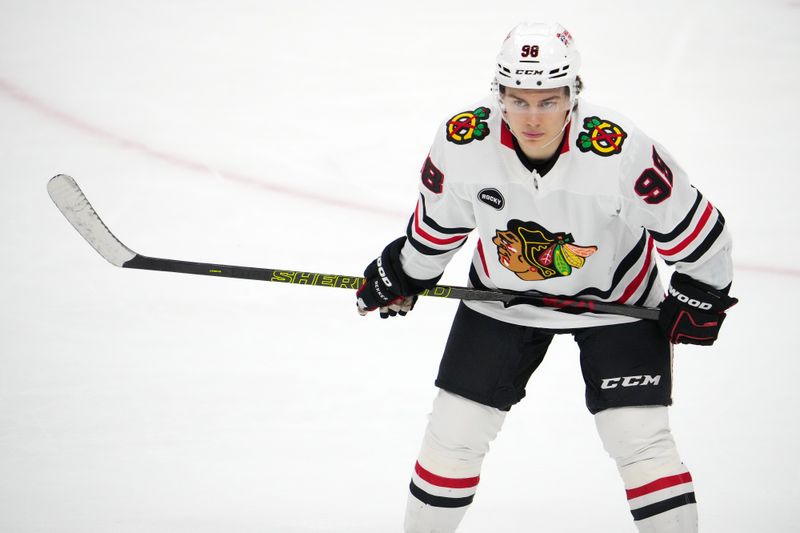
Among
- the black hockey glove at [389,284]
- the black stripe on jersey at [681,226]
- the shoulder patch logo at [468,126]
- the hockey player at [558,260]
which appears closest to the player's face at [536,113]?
the hockey player at [558,260]

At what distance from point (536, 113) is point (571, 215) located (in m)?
0.24

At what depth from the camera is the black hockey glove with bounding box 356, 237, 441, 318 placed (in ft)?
7.59

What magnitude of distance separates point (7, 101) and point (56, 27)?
119cm

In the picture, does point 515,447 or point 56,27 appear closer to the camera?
point 515,447

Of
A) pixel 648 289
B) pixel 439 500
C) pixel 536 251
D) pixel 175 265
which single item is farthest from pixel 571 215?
pixel 175 265

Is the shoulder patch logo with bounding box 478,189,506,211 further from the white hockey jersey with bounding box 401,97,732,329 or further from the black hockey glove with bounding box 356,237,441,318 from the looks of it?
the black hockey glove with bounding box 356,237,441,318

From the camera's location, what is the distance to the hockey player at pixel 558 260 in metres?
1.94

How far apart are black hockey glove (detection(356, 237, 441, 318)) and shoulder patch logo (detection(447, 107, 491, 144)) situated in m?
0.35

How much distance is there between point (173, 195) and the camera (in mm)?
4188

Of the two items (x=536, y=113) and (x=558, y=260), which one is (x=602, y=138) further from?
(x=558, y=260)

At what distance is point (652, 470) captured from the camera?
201 cm

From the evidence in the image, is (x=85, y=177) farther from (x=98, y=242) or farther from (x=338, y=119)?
(x=98, y=242)

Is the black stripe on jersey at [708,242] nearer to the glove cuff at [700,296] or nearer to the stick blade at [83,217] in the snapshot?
the glove cuff at [700,296]

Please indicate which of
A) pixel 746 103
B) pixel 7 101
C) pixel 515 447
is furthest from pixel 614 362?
pixel 7 101
